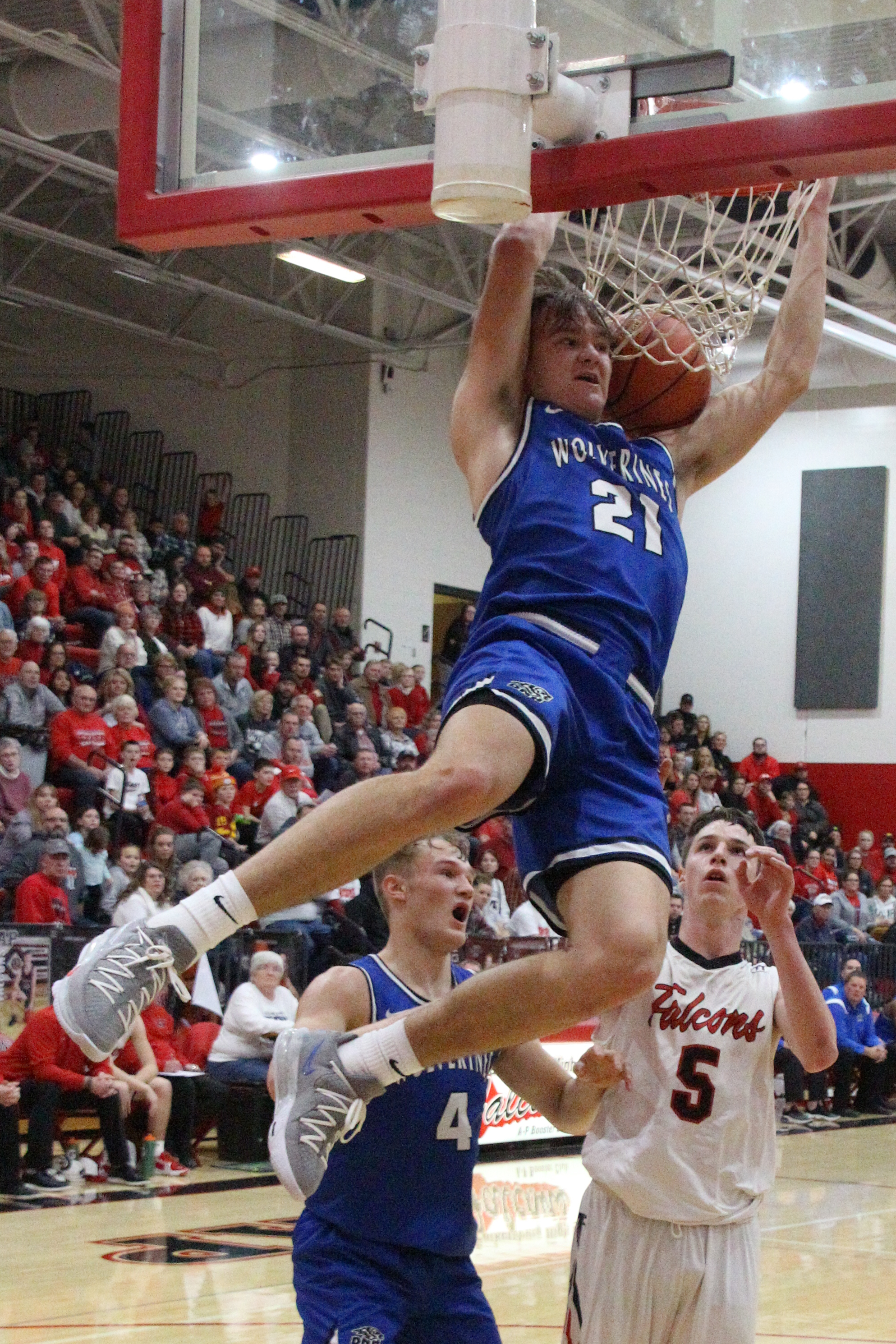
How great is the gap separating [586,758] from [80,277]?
62.2 ft

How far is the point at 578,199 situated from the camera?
3.65 m

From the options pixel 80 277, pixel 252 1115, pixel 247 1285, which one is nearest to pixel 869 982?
pixel 252 1115

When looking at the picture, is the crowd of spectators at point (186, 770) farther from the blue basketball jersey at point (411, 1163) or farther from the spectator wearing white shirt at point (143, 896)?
the blue basketball jersey at point (411, 1163)

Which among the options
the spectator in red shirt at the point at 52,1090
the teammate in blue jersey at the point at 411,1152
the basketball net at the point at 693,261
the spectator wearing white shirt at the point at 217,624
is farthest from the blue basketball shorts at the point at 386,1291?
the spectator wearing white shirt at the point at 217,624

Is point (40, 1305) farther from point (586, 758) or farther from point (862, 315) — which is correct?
point (862, 315)

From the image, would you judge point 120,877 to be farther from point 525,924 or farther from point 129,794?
point 525,924

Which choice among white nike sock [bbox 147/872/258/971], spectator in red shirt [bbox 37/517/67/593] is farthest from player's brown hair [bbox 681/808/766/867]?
spectator in red shirt [bbox 37/517/67/593]

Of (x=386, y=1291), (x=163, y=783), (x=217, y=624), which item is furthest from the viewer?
(x=217, y=624)

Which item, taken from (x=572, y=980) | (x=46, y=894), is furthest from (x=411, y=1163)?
(x=46, y=894)

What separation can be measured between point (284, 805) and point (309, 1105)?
1017 centimetres

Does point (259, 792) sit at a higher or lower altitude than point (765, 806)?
higher

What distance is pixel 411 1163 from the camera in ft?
12.8

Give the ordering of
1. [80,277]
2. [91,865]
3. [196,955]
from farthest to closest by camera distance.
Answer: [80,277] < [91,865] < [196,955]

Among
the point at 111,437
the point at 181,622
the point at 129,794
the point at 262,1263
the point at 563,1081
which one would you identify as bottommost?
the point at 262,1263
